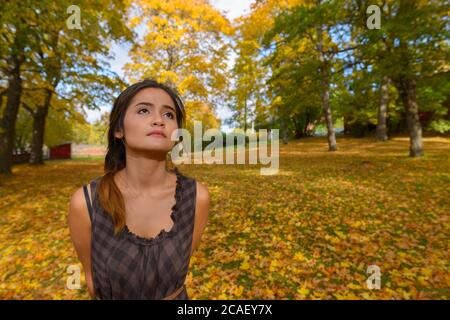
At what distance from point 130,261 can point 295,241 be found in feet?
14.0

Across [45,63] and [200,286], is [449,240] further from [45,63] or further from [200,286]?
[45,63]

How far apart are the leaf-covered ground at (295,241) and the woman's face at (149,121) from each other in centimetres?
301

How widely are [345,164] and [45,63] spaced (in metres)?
13.7

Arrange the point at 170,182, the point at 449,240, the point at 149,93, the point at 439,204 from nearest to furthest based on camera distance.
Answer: the point at 149,93 < the point at 170,182 < the point at 449,240 < the point at 439,204

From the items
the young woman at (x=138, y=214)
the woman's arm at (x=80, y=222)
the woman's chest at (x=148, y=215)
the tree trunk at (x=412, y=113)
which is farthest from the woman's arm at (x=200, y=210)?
the tree trunk at (x=412, y=113)

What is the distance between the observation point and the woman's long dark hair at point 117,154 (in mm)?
1454

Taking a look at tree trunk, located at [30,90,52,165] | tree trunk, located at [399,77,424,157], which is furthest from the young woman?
tree trunk, located at [30,90,52,165]

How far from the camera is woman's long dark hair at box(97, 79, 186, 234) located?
4.77 ft

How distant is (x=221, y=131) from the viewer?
35.3m

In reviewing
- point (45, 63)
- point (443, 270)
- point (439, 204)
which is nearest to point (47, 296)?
point (443, 270)
